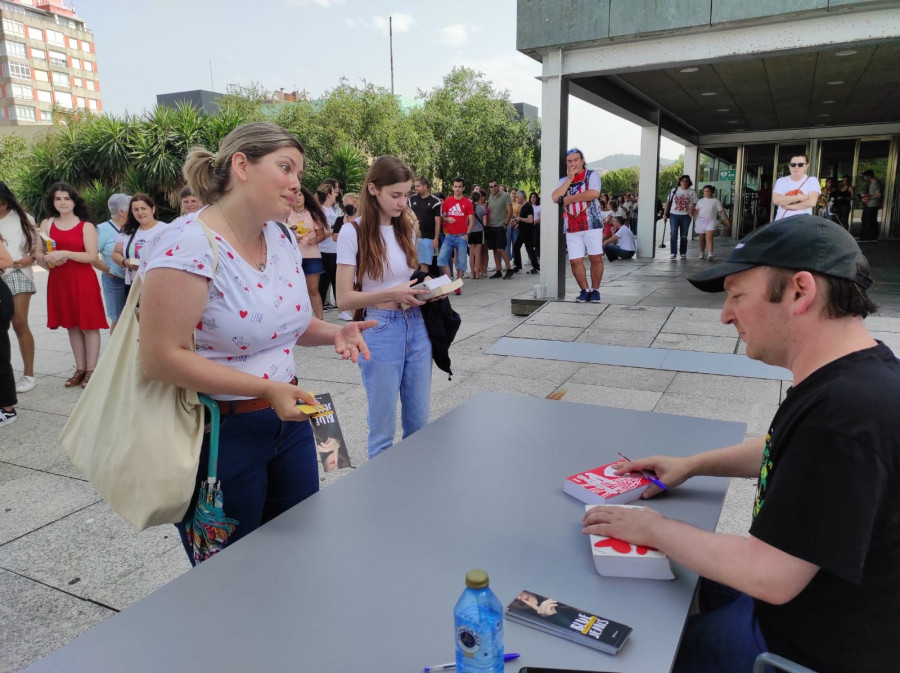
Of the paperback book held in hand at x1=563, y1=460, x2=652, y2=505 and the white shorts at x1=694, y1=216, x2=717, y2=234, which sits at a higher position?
the white shorts at x1=694, y1=216, x2=717, y2=234

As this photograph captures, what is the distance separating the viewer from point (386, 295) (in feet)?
8.83

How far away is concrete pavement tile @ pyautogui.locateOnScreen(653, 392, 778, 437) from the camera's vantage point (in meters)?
4.12

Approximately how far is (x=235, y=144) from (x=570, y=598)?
1.42 m

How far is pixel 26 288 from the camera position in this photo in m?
5.20

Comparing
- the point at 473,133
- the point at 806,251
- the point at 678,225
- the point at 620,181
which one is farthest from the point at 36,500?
the point at 620,181

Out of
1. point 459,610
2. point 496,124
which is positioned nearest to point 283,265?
point 459,610

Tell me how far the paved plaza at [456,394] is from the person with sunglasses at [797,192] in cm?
133

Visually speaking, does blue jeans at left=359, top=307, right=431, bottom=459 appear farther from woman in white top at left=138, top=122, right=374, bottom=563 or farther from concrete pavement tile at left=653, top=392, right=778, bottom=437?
concrete pavement tile at left=653, top=392, right=778, bottom=437

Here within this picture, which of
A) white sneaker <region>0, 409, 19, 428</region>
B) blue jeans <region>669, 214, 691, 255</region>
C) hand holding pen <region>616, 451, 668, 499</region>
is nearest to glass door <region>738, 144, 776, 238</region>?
blue jeans <region>669, 214, 691, 255</region>

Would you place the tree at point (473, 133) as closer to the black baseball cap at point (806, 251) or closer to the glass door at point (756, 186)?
the glass door at point (756, 186)

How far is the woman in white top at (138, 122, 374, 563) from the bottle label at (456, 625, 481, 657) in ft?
2.42

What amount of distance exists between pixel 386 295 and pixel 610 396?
261cm

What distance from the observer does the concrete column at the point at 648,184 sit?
12547 mm

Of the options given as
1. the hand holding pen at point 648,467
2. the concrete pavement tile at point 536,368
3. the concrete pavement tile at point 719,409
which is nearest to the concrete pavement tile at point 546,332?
the concrete pavement tile at point 536,368
